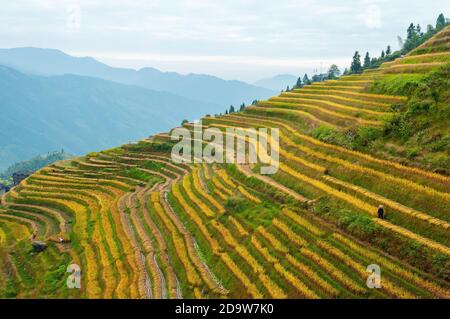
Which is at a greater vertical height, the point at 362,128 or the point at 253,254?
the point at 362,128

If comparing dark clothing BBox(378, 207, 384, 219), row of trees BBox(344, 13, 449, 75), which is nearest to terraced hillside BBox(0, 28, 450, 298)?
dark clothing BBox(378, 207, 384, 219)

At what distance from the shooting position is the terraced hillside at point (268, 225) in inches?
674

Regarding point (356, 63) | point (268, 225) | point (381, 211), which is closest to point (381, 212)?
point (381, 211)

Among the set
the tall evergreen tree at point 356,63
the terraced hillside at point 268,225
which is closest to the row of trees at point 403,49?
the tall evergreen tree at point 356,63

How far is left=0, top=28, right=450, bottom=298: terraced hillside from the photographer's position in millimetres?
17125

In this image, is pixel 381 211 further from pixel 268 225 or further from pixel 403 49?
pixel 403 49

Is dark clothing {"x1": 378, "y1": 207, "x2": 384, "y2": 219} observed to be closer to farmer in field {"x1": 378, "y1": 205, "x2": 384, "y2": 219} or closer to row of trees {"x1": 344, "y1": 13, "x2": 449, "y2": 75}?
farmer in field {"x1": 378, "y1": 205, "x2": 384, "y2": 219}

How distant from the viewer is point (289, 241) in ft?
66.4

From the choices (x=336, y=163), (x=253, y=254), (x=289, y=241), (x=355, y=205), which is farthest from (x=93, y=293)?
(x=336, y=163)

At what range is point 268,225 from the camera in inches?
884

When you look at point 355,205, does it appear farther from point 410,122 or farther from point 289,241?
point 410,122
